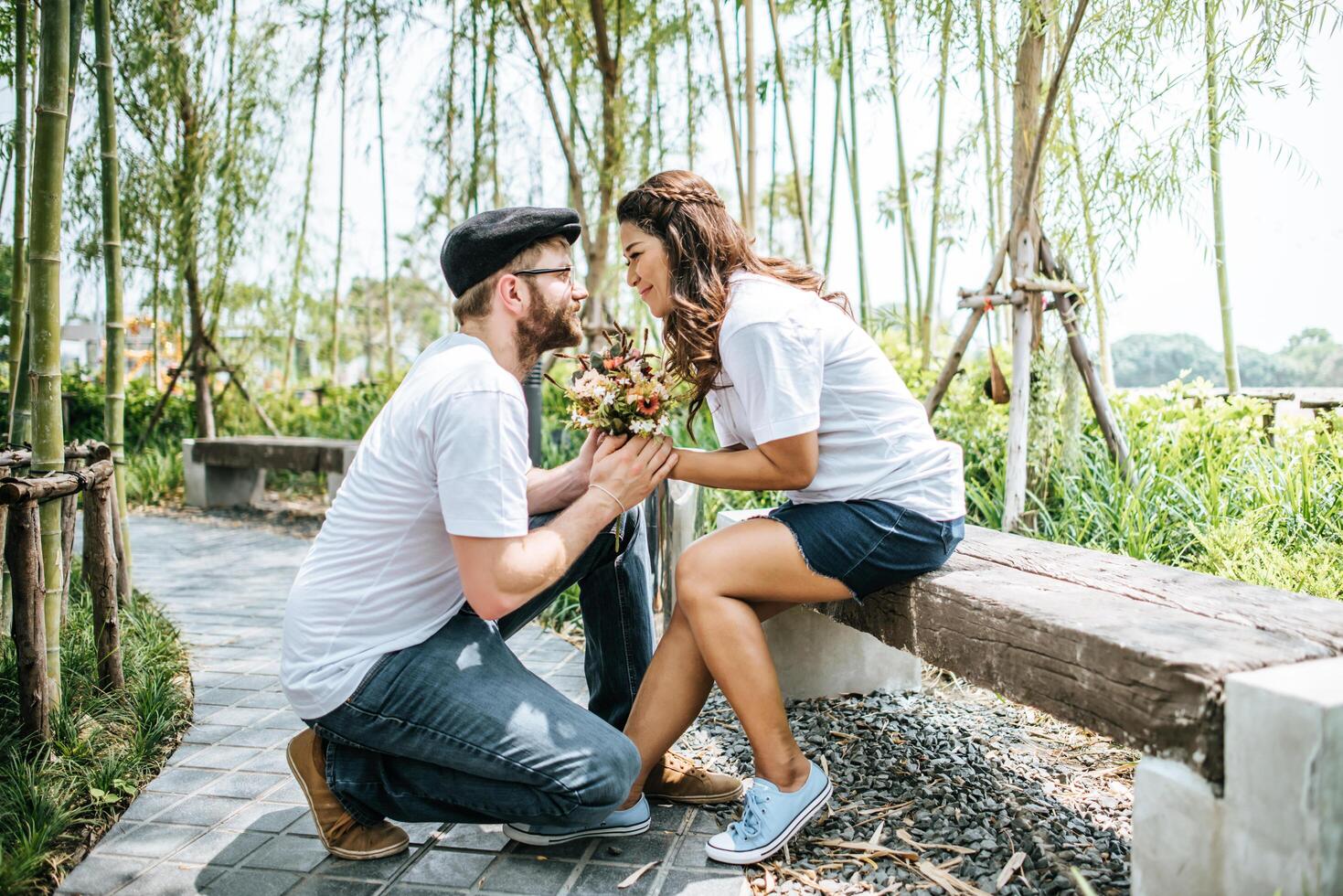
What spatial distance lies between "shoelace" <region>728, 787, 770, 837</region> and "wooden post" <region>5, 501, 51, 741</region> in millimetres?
1626

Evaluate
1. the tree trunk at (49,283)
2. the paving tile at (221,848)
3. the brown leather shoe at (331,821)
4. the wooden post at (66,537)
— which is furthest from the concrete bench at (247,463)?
the brown leather shoe at (331,821)

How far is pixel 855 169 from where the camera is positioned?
6.19 metres

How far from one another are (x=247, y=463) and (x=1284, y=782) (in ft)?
23.4

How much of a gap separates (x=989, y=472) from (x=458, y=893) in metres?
3.12

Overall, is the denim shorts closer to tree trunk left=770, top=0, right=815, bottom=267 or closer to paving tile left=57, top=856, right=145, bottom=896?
paving tile left=57, top=856, right=145, bottom=896

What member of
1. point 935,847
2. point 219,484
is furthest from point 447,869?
point 219,484

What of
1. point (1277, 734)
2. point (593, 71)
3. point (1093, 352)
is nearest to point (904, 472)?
point (1277, 734)

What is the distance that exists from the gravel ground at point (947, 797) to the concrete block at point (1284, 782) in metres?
0.51

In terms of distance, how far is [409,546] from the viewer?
6.50 ft

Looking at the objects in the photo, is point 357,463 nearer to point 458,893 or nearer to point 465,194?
point 458,893

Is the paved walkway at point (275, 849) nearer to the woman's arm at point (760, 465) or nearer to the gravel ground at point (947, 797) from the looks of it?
the gravel ground at point (947, 797)

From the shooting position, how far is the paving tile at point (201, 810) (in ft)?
7.18

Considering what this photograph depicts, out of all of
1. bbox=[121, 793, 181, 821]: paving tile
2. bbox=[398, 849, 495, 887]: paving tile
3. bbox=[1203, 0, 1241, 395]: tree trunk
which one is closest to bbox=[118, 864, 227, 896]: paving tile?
bbox=[121, 793, 181, 821]: paving tile

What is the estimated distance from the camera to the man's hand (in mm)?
2098
